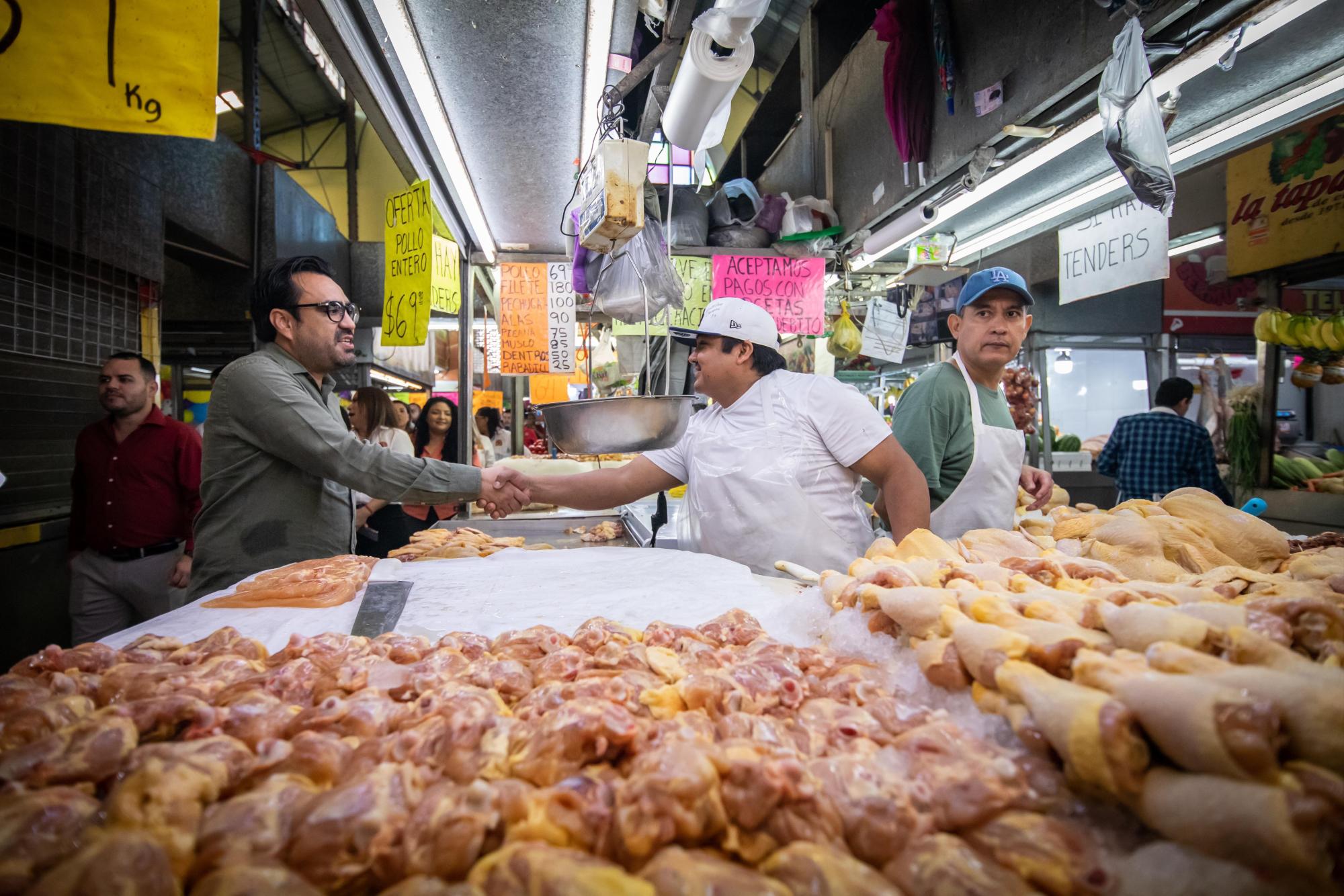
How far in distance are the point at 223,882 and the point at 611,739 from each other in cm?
49

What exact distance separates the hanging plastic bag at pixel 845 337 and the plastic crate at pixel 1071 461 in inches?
118

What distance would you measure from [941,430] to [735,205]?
157 inches

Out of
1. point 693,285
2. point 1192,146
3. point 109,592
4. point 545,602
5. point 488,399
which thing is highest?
point 1192,146

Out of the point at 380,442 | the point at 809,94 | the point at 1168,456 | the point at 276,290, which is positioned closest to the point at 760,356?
the point at 276,290

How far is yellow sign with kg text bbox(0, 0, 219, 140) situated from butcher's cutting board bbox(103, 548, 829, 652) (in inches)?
56.1

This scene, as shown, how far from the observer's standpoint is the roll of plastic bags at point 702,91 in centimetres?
280

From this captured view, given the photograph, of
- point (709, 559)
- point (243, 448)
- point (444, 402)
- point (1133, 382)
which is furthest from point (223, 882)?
point (1133, 382)

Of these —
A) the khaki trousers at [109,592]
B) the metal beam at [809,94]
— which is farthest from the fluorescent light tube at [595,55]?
the metal beam at [809,94]

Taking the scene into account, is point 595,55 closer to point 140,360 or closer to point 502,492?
point 502,492

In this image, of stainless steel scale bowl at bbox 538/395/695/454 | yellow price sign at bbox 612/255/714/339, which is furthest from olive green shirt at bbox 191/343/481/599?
yellow price sign at bbox 612/255/714/339

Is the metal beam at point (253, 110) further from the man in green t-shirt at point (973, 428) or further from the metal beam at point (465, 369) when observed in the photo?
the man in green t-shirt at point (973, 428)

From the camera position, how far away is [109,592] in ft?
13.4

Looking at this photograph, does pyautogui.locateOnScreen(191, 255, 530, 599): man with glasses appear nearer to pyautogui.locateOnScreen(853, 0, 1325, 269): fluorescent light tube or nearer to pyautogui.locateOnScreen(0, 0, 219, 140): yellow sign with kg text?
pyautogui.locateOnScreen(0, 0, 219, 140): yellow sign with kg text

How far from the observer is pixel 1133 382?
10562mm
